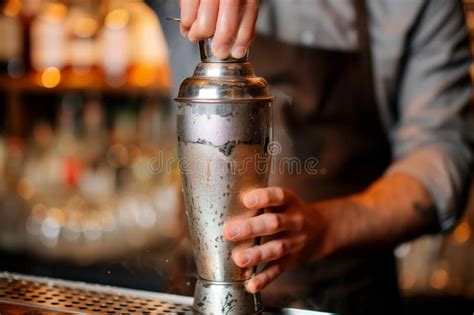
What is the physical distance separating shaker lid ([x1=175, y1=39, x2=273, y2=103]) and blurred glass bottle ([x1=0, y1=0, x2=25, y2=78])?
1897mm

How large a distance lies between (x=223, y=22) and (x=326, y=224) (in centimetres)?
41

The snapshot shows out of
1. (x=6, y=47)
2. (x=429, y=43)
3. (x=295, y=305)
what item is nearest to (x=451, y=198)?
(x=429, y=43)

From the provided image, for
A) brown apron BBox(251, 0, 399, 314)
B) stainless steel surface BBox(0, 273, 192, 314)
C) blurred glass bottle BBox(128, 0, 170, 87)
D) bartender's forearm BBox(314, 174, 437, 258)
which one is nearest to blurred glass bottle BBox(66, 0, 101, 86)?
blurred glass bottle BBox(128, 0, 170, 87)

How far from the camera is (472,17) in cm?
208

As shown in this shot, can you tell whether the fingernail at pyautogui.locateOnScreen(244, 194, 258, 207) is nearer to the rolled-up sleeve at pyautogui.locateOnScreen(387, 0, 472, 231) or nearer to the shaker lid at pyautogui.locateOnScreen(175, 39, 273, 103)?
the shaker lid at pyautogui.locateOnScreen(175, 39, 273, 103)

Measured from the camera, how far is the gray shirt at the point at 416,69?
54.5 inches

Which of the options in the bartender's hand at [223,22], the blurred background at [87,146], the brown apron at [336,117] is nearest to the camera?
the bartender's hand at [223,22]

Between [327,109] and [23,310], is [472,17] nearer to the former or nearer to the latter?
[327,109]

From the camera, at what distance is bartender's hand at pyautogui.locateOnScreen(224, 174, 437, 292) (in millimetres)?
718

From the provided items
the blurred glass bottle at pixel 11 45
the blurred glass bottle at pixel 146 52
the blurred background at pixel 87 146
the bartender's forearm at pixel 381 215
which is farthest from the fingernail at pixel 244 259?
the blurred glass bottle at pixel 11 45

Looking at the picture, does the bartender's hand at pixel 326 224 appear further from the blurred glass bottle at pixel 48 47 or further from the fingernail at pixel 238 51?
the blurred glass bottle at pixel 48 47

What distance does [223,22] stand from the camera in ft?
2.18

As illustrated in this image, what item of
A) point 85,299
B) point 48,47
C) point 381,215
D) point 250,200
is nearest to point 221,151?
point 250,200

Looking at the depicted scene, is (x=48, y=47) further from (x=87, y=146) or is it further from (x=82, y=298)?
(x=82, y=298)
